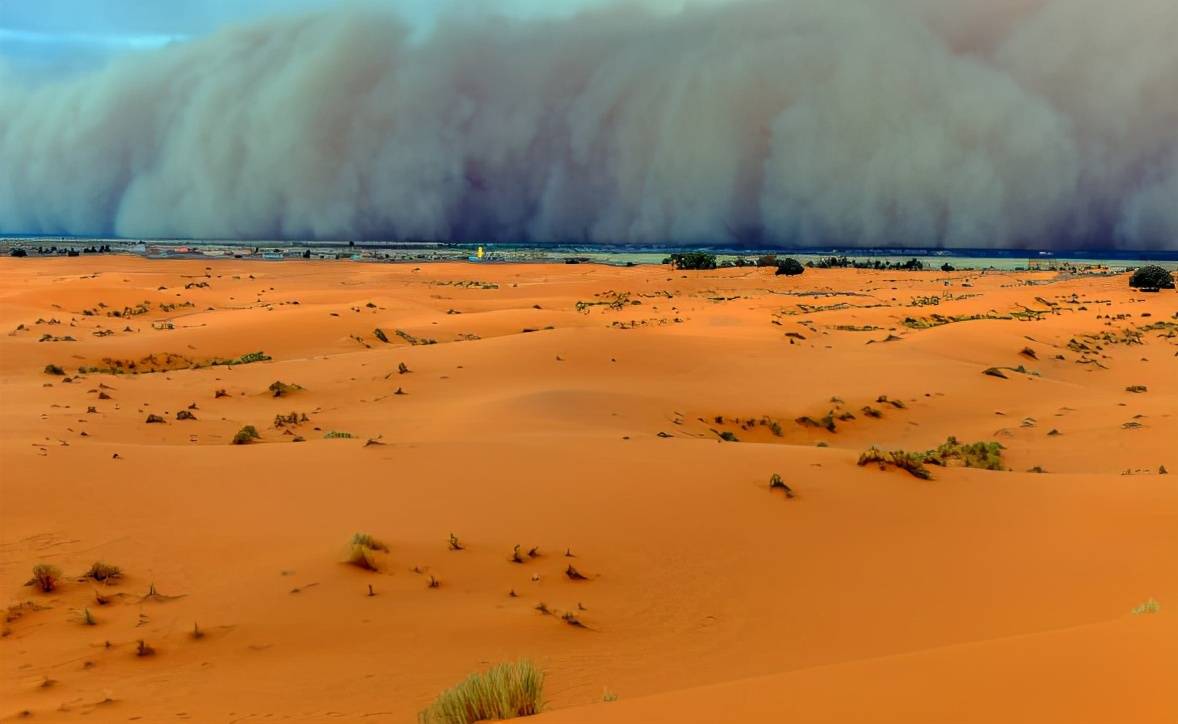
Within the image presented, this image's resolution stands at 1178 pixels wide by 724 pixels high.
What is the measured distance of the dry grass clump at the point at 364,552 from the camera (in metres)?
5.30

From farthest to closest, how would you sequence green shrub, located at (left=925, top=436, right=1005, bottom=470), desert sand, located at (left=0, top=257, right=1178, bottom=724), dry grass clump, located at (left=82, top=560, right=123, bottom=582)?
1. green shrub, located at (left=925, top=436, right=1005, bottom=470)
2. dry grass clump, located at (left=82, top=560, right=123, bottom=582)
3. desert sand, located at (left=0, top=257, right=1178, bottom=724)

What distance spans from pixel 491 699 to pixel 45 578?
304 cm

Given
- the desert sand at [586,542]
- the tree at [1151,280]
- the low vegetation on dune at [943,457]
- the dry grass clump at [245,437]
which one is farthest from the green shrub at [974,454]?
the tree at [1151,280]

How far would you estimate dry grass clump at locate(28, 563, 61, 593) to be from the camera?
4.89m

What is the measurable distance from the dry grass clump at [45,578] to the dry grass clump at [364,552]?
1451 mm

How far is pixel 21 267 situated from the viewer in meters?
44.5

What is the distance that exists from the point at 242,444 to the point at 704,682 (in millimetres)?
6129

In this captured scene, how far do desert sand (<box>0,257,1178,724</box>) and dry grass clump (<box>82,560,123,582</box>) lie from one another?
61mm

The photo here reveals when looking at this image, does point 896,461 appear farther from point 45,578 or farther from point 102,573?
point 45,578

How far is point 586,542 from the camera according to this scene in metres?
6.05

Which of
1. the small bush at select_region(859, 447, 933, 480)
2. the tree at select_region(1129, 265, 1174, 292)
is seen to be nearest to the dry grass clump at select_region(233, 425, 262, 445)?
the small bush at select_region(859, 447, 933, 480)

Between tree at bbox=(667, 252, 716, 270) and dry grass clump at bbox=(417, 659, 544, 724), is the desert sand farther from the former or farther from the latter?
tree at bbox=(667, 252, 716, 270)

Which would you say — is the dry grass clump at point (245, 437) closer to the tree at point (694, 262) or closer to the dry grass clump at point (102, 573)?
the dry grass clump at point (102, 573)

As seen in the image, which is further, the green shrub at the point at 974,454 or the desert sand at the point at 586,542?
the green shrub at the point at 974,454
